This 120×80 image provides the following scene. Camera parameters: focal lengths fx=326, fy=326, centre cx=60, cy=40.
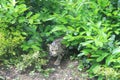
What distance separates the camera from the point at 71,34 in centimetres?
483

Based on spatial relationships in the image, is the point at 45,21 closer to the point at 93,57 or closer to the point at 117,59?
the point at 93,57

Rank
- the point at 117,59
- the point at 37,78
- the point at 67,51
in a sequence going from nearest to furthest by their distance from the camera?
the point at 117,59 → the point at 37,78 → the point at 67,51

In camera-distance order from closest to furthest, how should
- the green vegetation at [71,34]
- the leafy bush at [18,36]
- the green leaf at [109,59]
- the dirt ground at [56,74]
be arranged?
the green leaf at [109,59], the green vegetation at [71,34], the dirt ground at [56,74], the leafy bush at [18,36]

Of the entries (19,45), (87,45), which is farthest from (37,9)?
(87,45)

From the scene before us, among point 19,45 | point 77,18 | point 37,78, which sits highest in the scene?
point 77,18

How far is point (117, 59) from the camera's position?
4.37 m

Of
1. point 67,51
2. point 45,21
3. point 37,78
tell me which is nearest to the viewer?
point 37,78

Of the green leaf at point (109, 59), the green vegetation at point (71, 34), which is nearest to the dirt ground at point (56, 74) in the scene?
the green vegetation at point (71, 34)

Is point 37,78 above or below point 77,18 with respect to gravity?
below

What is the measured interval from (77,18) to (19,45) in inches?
38.1

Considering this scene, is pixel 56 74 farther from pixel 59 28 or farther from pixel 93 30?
pixel 93 30

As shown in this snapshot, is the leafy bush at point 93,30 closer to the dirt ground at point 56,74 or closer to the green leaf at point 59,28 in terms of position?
the green leaf at point 59,28

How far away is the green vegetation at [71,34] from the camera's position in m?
4.54

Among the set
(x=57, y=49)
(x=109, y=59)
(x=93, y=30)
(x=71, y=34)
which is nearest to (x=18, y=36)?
(x=57, y=49)
